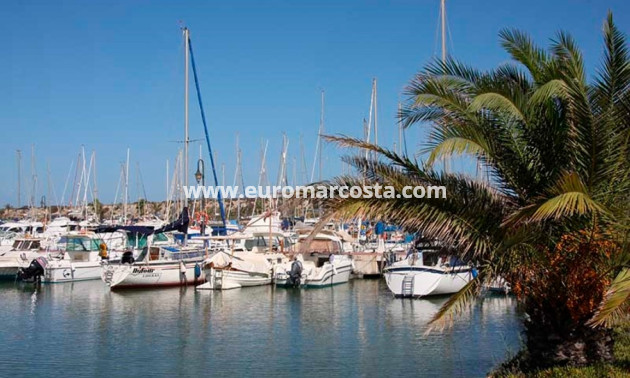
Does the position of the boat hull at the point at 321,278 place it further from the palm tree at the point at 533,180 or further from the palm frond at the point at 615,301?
the palm frond at the point at 615,301

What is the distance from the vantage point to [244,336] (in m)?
22.1

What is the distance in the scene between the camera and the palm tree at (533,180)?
10664 millimetres

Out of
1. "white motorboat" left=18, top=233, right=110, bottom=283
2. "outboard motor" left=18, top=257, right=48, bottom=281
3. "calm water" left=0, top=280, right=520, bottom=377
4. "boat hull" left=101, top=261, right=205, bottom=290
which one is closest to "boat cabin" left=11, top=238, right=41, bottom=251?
"white motorboat" left=18, top=233, right=110, bottom=283

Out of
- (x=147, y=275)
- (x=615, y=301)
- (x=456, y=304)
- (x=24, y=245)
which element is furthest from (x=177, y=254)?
(x=615, y=301)

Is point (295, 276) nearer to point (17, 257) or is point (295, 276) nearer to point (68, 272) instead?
point (68, 272)

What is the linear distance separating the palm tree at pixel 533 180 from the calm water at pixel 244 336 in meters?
2.96

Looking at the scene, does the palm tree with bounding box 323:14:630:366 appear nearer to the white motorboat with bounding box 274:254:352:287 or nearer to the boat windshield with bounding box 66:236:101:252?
the white motorboat with bounding box 274:254:352:287

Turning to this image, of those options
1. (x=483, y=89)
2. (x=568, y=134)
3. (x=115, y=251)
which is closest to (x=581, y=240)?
(x=568, y=134)

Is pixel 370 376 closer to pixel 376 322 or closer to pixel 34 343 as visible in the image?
pixel 376 322

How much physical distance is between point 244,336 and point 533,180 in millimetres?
13054

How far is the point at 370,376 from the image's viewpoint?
16125 mm

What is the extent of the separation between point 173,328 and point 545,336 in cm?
1555

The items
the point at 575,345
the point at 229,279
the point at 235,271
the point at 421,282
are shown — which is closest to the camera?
the point at 575,345

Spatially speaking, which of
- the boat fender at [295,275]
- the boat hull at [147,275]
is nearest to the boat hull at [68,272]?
the boat hull at [147,275]
